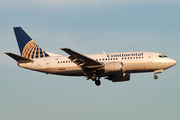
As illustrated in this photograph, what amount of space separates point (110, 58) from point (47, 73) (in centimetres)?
1078

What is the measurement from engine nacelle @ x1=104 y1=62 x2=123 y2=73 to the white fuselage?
1.14 meters

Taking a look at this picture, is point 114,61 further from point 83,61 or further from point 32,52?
point 32,52

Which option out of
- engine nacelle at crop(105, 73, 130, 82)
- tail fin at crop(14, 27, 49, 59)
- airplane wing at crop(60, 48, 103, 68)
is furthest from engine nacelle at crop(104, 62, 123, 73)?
tail fin at crop(14, 27, 49, 59)

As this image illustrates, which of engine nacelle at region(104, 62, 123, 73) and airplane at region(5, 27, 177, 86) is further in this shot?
airplane at region(5, 27, 177, 86)

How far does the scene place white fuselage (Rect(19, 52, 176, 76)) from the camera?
44.2 m

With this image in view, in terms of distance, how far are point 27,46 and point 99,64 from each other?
1450 cm

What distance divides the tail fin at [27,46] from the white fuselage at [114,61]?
8.47 ft

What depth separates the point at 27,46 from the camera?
50656 millimetres

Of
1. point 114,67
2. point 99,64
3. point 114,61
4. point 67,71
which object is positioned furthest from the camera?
point 67,71

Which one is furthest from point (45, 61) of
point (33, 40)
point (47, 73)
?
point (33, 40)

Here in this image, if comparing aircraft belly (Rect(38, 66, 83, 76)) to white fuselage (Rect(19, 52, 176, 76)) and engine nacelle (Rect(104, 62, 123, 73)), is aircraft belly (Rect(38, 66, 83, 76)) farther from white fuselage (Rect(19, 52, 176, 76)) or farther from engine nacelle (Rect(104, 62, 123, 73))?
engine nacelle (Rect(104, 62, 123, 73))

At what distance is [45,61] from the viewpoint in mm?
47094

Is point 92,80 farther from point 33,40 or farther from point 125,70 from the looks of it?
point 33,40

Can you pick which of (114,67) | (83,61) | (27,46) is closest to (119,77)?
(114,67)
